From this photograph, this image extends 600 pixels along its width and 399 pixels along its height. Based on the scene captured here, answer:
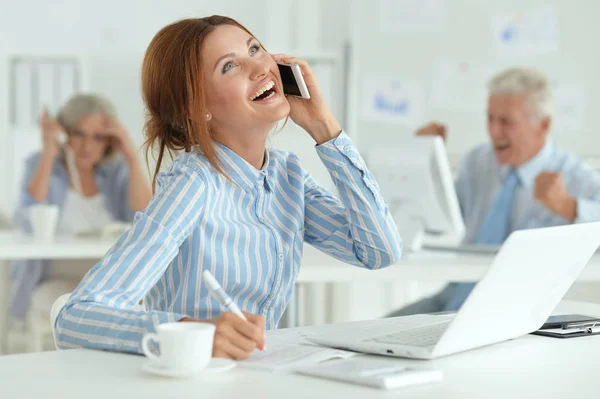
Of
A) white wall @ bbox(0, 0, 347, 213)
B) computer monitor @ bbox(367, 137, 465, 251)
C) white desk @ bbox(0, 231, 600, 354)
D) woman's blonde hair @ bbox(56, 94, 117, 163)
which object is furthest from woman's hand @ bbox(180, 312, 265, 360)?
white wall @ bbox(0, 0, 347, 213)

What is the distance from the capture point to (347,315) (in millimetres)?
3854

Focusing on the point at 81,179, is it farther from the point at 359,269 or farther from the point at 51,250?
the point at 359,269

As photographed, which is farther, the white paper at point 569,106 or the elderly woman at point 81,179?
the white paper at point 569,106

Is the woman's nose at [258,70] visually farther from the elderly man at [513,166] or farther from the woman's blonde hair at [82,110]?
the woman's blonde hair at [82,110]

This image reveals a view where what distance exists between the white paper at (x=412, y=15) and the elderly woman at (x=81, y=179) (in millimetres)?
1540

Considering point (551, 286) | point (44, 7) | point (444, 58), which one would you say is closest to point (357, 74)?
point (444, 58)

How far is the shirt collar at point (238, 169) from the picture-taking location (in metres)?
1.48

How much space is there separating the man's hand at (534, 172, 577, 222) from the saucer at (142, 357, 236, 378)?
2.10 m

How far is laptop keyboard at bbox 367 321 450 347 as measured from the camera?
1169mm

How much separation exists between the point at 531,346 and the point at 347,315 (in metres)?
2.64

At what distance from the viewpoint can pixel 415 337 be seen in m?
1.22

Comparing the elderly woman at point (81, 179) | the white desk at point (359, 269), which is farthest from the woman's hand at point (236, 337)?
the elderly woman at point (81, 179)

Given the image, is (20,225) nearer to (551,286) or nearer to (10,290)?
(10,290)

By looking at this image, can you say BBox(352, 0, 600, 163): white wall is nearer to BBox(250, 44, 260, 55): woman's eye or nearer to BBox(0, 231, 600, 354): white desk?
BBox(0, 231, 600, 354): white desk
